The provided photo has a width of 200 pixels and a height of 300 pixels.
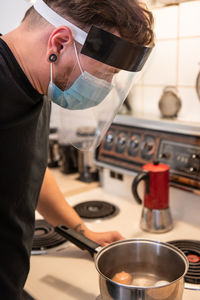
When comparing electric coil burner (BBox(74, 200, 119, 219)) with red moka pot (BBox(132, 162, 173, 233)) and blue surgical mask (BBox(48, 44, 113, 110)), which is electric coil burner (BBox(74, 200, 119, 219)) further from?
blue surgical mask (BBox(48, 44, 113, 110))

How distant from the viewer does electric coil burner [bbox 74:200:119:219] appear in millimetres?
1307

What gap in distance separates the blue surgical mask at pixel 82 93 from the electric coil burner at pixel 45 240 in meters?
0.50

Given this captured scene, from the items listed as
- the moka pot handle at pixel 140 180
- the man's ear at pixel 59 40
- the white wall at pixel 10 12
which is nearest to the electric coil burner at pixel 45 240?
the moka pot handle at pixel 140 180

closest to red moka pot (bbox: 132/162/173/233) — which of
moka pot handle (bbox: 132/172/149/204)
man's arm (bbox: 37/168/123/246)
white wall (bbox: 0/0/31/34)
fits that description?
moka pot handle (bbox: 132/172/149/204)

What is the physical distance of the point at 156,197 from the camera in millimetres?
1157

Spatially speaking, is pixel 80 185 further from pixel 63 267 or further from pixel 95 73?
pixel 95 73

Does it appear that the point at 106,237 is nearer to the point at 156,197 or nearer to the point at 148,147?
the point at 156,197

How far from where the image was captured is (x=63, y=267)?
986 millimetres

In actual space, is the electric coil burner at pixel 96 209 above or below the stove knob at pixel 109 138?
below

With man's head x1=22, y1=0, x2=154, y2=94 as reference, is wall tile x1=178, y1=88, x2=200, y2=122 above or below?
below

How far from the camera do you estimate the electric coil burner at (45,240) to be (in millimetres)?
1096

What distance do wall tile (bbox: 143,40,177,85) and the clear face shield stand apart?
21.9 inches

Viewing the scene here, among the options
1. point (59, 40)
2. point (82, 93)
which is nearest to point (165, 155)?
point (82, 93)

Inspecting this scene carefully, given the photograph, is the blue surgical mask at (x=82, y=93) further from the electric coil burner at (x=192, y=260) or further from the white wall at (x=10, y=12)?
the white wall at (x=10, y=12)
